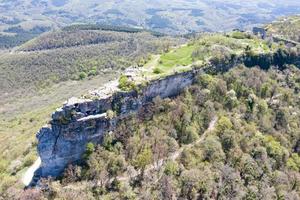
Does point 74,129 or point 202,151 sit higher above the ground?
point 74,129

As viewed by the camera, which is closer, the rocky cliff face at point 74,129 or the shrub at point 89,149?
the rocky cliff face at point 74,129

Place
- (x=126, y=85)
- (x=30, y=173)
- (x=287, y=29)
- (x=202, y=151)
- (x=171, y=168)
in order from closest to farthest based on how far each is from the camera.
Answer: (x=171, y=168) < (x=30, y=173) < (x=126, y=85) < (x=202, y=151) < (x=287, y=29)

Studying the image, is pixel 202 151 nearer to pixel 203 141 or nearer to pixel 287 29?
pixel 203 141

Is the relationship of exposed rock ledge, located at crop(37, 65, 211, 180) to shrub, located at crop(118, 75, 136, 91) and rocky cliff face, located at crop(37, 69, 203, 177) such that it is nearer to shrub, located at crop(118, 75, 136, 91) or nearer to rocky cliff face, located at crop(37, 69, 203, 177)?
rocky cliff face, located at crop(37, 69, 203, 177)

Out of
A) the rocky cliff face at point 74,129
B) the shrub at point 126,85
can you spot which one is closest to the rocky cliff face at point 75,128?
the rocky cliff face at point 74,129

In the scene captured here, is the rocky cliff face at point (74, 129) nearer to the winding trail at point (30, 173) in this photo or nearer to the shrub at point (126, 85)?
the shrub at point (126, 85)

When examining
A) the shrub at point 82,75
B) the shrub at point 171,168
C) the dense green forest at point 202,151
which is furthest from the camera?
the shrub at point 82,75

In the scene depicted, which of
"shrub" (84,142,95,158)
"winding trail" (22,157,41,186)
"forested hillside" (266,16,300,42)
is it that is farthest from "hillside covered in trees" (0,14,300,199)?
"forested hillside" (266,16,300,42)

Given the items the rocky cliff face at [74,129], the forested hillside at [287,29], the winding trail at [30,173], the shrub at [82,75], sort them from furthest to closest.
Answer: the shrub at [82,75]
the forested hillside at [287,29]
the winding trail at [30,173]
the rocky cliff face at [74,129]

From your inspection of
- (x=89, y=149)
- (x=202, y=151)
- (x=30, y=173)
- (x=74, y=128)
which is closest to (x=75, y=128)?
(x=74, y=128)
